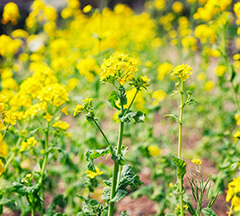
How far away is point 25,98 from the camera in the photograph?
232 centimetres

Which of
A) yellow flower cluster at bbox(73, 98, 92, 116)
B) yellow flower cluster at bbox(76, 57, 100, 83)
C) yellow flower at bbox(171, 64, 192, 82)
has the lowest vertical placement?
yellow flower cluster at bbox(73, 98, 92, 116)

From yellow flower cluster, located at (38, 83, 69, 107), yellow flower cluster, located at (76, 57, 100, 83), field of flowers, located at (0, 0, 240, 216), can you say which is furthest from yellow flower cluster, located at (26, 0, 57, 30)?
yellow flower cluster, located at (38, 83, 69, 107)

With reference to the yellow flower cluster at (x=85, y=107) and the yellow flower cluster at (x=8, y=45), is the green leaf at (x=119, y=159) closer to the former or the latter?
the yellow flower cluster at (x=85, y=107)

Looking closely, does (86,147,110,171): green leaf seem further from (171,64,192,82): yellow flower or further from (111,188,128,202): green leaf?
(171,64,192,82): yellow flower

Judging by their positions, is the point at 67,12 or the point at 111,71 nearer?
the point at 111,71

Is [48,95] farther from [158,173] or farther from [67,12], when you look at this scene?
[67,12]

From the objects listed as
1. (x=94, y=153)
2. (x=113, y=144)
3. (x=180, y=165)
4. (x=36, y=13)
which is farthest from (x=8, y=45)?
(x=180, y=165)

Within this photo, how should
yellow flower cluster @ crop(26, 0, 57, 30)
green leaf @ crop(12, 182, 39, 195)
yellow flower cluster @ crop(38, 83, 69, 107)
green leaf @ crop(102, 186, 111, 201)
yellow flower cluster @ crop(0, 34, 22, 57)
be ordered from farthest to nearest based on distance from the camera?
1. yellow flower cluster @ crop(26, 0, 57, 30)
2. yellow flower cluster @ crop(0, 34, 22, 57)
3. yellow flower cluster @ crop(38, 83, 69, 107)
4. green leaf @ crop(12, 182, 39, 195)
5. green leaf @ crop(102, 186, 111, 201)

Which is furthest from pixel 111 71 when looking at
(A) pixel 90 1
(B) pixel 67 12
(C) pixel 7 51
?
(A) pixel 90 1

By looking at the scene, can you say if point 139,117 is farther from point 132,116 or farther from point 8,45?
point 8,45

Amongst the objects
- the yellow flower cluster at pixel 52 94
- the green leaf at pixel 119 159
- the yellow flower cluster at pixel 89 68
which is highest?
the yellow flower cluster at pixel 89 68

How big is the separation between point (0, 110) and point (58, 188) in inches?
64.8

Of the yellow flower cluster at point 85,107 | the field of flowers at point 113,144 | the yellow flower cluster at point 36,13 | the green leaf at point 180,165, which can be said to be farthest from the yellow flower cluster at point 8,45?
the green leaf at point 180,165

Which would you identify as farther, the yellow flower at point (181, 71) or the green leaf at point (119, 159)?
the yellow flower at point (181, 71)
